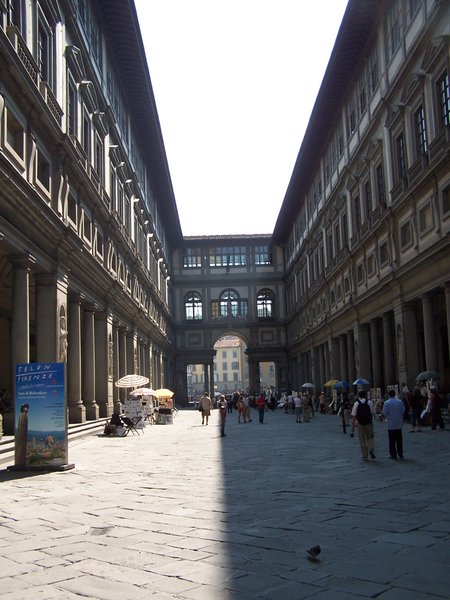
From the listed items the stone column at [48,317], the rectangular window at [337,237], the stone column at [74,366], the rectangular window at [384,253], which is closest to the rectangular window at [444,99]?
the rectangular window at [384,253]

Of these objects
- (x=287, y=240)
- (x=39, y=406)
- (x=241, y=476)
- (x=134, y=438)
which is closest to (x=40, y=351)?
(x=134, y=438)

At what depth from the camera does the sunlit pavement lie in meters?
5.24

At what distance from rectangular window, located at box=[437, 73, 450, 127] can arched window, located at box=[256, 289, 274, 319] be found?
150 ft

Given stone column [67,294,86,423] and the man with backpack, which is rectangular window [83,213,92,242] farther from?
the man with backpack

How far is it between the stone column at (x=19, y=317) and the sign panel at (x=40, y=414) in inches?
143

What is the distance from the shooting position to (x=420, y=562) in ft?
18.7

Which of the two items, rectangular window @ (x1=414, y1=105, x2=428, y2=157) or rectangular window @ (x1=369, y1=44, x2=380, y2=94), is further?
rectangular window @ (x1=369, y1=44, x2=380, y2=94)

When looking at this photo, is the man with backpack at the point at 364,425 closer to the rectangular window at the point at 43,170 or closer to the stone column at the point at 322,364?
the rectangular window at the point at 43,170

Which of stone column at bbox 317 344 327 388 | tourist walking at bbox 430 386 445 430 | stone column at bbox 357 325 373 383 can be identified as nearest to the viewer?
tourist walking at bbox 430 386 445 430

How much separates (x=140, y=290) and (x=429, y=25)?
952 inches

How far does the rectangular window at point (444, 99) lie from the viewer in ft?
68.0

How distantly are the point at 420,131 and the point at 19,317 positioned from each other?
Answer: 1555 cm

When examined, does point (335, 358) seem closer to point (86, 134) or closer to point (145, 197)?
point (145, 197)

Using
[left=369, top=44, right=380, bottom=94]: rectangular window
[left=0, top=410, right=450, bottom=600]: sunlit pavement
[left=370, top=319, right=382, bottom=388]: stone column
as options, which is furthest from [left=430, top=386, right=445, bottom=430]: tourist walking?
[left=369, top=44, right=380, bottom=94]: rectangular window
